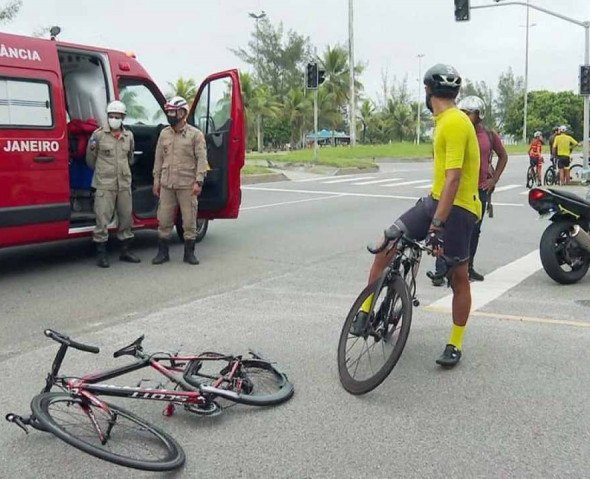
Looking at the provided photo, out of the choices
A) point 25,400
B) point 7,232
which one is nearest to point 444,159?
point 25,400

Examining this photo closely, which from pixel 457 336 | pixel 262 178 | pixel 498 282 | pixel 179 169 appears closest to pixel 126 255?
pixel 179 169

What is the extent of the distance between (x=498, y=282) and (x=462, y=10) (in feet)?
58.6

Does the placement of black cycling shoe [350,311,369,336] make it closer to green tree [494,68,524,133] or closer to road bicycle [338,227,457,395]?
road bicycle [338,227,457,395]

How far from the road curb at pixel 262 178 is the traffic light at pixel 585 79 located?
30.7 ft

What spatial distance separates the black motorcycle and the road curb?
14.2 m

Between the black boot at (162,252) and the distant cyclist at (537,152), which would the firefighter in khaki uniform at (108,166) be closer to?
the black boot at (162,252)

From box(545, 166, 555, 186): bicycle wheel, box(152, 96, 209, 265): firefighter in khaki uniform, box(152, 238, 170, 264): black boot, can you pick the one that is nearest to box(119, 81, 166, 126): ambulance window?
box(152, 96, 209, 265): firefighter in khaki uniform

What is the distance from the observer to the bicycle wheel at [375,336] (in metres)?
3.93

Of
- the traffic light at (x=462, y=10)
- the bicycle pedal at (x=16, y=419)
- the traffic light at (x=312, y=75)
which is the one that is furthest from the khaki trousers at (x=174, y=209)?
the traffic light at (x=462, y=10)

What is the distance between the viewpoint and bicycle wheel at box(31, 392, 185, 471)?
2.94m

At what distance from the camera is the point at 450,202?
4.07m

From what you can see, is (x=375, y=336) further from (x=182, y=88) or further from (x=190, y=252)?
(x=182, y=88)

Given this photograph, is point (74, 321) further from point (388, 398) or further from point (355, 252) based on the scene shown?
point (355, 252)

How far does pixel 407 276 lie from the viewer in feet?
13.8
